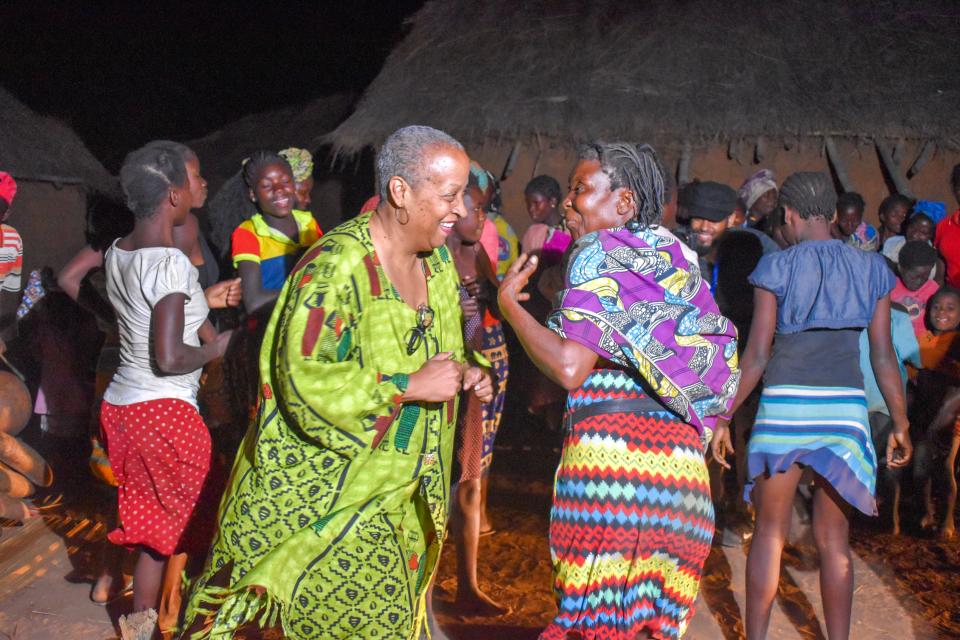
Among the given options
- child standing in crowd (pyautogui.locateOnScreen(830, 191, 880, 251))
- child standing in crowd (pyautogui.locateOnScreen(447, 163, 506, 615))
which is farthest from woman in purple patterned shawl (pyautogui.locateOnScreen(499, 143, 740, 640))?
child standing in crowd (pyautogui.locateOnScreen(830, 191, 880, 251))

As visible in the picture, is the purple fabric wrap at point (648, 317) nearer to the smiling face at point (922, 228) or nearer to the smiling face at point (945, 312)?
the smiling face at point (945, 312)

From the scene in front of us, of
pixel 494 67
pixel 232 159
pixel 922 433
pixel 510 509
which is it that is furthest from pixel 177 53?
pixel 922 433

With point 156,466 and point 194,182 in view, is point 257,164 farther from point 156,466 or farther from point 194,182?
point 156,466

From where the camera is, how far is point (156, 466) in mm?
3381

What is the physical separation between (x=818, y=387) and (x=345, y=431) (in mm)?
2115

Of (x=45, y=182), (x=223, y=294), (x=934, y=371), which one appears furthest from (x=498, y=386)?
(x=45, y=182)

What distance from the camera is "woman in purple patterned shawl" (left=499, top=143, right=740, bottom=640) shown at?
2.46m

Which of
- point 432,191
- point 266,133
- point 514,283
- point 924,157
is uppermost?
point 266,133

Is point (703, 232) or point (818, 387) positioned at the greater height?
point (703, 232)

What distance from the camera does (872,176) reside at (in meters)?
9.16

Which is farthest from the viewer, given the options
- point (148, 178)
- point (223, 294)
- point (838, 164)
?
point (838, 164)

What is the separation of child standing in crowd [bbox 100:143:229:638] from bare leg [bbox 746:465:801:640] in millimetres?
2334

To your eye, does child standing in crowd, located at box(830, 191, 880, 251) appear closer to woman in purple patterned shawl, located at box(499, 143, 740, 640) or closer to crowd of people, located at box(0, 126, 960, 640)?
crowd of people, located at box(0, 126, 960, 640)

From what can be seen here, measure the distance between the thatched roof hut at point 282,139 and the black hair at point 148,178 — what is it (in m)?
8.68
